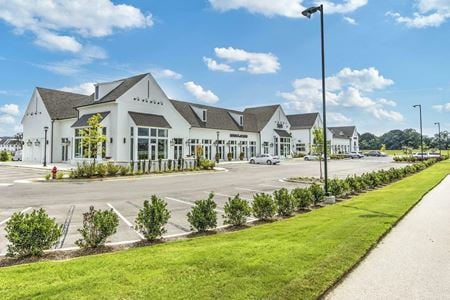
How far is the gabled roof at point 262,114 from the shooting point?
57.8m

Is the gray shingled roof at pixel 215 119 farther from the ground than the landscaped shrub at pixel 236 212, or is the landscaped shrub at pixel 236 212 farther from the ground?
the gray shingled roof at pixel 215 119

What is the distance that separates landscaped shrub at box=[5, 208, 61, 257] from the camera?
235 inches

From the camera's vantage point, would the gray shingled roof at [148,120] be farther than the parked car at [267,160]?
No

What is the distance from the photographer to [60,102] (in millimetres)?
43156

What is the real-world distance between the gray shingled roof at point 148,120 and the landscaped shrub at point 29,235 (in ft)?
89.1

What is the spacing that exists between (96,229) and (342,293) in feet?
16.1

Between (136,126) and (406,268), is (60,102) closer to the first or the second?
(136,126)

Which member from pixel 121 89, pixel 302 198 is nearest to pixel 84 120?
pixel 121 89

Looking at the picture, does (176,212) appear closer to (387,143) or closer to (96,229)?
(96,229)

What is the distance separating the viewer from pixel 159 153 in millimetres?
35312

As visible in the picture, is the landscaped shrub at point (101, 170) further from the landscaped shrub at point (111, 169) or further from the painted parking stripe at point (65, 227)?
the painted parking stripe at point (65, 227)

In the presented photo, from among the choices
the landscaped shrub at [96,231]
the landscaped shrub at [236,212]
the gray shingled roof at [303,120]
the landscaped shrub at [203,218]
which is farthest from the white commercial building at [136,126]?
the landscaped shrub at [96,231]

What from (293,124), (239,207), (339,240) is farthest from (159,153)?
(293,124)

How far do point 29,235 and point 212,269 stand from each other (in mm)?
3622
